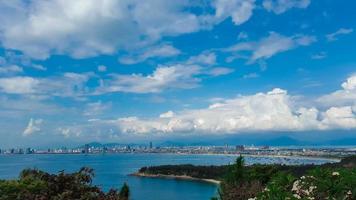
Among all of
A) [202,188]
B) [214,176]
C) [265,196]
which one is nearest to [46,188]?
[265,196]

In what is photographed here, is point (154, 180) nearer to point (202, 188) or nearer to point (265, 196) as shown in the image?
point (202, 188)

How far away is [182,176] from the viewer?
160 metres

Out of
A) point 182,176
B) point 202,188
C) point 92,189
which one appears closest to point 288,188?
point 92,189

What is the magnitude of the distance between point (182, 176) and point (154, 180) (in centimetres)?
1458

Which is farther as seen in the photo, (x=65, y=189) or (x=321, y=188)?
(x=65, y=189)

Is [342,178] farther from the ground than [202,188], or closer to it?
farther from the ground

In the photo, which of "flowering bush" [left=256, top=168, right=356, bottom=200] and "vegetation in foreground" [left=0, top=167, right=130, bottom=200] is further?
"vegetation in foreground" [left=0, top=167, right=130, bottom=200]

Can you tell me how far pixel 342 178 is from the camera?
939 cm

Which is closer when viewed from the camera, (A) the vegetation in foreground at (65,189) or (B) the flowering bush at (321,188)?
(B) the flowering bush at (321,188)

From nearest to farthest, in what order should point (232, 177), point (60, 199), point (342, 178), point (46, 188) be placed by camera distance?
1. point (342, 178)
2. point (60, 199)
3. point (46, 188)
4. point (232, 177)

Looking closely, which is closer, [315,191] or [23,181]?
[315,191]

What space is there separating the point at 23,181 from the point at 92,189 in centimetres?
297

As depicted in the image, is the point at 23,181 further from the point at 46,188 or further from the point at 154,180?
the point at 154,180

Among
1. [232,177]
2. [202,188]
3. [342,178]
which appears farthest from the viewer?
[202,188]
